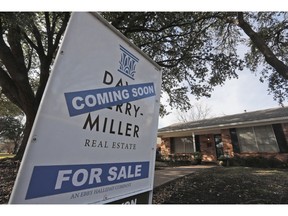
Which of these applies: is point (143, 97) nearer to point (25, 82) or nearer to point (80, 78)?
point (80, 78)

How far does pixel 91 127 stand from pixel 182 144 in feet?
57.6

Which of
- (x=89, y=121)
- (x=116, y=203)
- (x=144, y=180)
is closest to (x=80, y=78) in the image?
(x=89, y=121)

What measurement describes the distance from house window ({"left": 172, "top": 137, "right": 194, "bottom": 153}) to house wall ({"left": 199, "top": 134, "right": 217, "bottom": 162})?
1394 millimetres

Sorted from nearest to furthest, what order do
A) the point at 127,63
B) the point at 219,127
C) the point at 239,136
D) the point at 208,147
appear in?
1. the point at 127,63
2. the point at 239,136
3. the point at 219,127
4. the point at 208,147

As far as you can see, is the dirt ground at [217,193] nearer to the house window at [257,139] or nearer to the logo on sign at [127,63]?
the logo on sign at [127,63]

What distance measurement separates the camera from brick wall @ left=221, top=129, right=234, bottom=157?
1367cm

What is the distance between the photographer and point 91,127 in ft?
4.19

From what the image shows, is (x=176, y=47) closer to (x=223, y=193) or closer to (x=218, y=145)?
(x=223, y=193)

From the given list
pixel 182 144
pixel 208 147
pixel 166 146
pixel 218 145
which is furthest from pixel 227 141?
pixel 166 146

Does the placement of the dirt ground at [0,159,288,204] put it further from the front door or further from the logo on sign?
the front door

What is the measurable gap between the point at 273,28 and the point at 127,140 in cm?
1135

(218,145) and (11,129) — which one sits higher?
(11,129)
